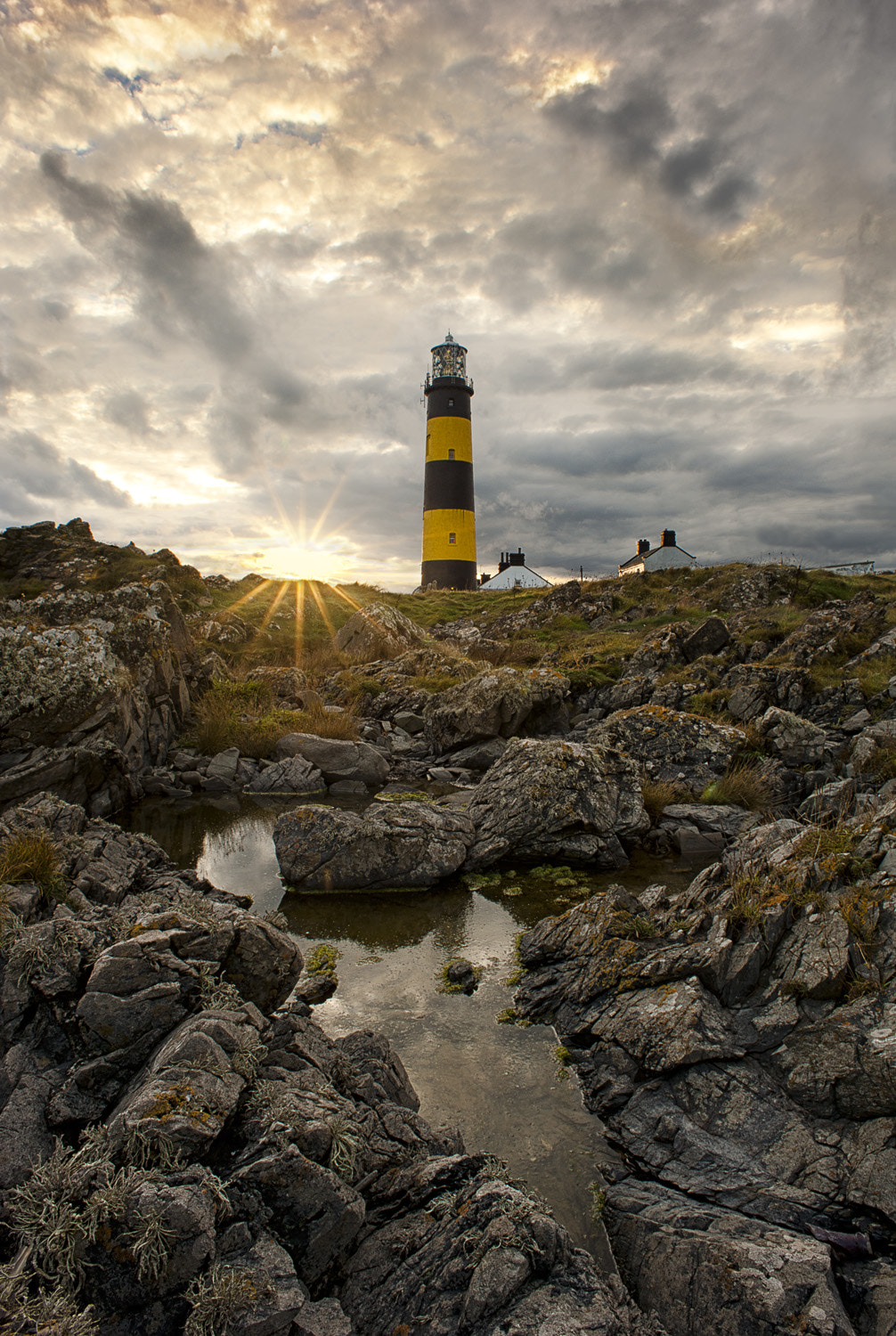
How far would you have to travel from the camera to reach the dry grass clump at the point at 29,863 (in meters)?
6.73

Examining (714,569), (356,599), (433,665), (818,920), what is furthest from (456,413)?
(818,920)

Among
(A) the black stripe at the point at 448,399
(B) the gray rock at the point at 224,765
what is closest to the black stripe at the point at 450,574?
(A) the black stripe at the point at 448,399

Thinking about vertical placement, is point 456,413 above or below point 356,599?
above

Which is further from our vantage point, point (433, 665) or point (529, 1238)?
point (433, 665)

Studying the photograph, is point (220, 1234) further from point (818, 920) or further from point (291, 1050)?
point (818, 920)

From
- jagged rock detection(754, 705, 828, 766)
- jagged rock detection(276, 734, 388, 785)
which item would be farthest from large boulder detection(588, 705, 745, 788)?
jagged rock detection(276, 734, 388, 785)

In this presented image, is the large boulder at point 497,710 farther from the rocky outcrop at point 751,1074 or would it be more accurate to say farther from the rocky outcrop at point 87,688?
the rocky outcrop at point 751,1074

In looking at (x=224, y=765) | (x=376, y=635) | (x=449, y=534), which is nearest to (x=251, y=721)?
(x=224, y=765)

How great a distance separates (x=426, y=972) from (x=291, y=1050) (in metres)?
3.54

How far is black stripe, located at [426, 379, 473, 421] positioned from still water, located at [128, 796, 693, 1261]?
45.9 m

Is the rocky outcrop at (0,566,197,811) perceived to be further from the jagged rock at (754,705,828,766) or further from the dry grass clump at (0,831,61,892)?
the jagged rock at (754,705,828,766)

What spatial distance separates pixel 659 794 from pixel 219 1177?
11.9 m

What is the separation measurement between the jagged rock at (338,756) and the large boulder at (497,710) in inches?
105

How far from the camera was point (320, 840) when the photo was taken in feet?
36.9
